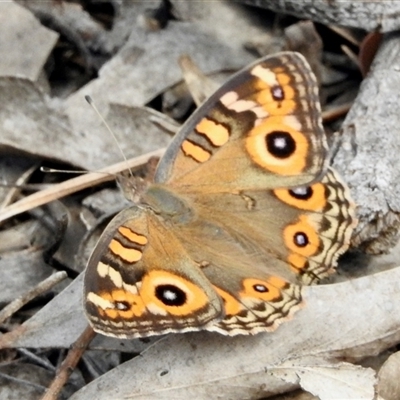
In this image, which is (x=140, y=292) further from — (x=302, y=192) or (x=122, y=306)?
(x=302, y=192)

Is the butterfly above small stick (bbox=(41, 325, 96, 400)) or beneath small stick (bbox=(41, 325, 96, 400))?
above

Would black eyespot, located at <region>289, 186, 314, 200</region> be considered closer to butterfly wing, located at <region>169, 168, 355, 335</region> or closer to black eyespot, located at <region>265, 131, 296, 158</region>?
butterfly wing, located at <region>169, 168, 355, 335</region>

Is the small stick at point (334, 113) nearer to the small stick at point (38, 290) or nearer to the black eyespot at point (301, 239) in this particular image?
the black eyespot at point (301, 239)

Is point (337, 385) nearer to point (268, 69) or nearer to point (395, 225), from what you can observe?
point (395, 225)

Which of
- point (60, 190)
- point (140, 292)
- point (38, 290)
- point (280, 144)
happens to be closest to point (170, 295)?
point (140, 292)

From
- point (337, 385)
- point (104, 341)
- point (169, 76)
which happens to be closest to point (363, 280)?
point (337, 385)

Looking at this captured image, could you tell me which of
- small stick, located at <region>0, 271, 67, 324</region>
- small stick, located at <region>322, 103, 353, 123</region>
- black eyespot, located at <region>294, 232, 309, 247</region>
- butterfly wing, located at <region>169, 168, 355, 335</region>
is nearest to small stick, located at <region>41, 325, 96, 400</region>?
small stick, located at <region>0, 271, 67, 324</region>
